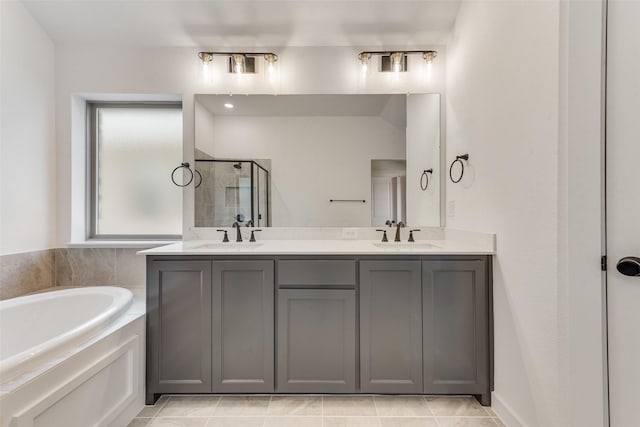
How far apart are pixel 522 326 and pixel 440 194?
111 centimetres

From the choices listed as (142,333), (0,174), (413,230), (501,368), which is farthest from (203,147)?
(501,368)

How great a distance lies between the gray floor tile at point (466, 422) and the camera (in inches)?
61.5

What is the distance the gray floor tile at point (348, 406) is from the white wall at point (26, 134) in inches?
89.0

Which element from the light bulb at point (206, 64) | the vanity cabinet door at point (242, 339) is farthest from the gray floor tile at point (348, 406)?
the light bulb at point (206, 64)

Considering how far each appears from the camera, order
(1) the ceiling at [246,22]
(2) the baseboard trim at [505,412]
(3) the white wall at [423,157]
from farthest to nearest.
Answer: (3) the white wall at [423,157]
(1) the ceiling at [246,22]
(2) the baseboard trim at [505,412]

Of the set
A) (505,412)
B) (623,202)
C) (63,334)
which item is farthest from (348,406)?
(623,202)

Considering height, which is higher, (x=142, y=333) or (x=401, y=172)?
(x=401, y=172)

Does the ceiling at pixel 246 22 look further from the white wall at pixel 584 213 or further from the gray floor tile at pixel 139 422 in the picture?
the gray floor tile at pixel 139 422

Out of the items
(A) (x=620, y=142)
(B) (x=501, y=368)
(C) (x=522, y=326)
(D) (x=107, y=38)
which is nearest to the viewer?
(A) (x=620, y=142)

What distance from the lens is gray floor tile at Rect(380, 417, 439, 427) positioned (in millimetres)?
1559

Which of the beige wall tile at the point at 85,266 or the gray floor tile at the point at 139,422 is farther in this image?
the beige wall tile at the point at 85,266

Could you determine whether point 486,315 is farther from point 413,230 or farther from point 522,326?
point 413,230

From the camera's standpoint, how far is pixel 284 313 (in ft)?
5.57

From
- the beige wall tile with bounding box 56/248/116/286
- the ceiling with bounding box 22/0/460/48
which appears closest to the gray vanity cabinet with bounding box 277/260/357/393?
the beige wall tile with bounding box 56/248/116/286
